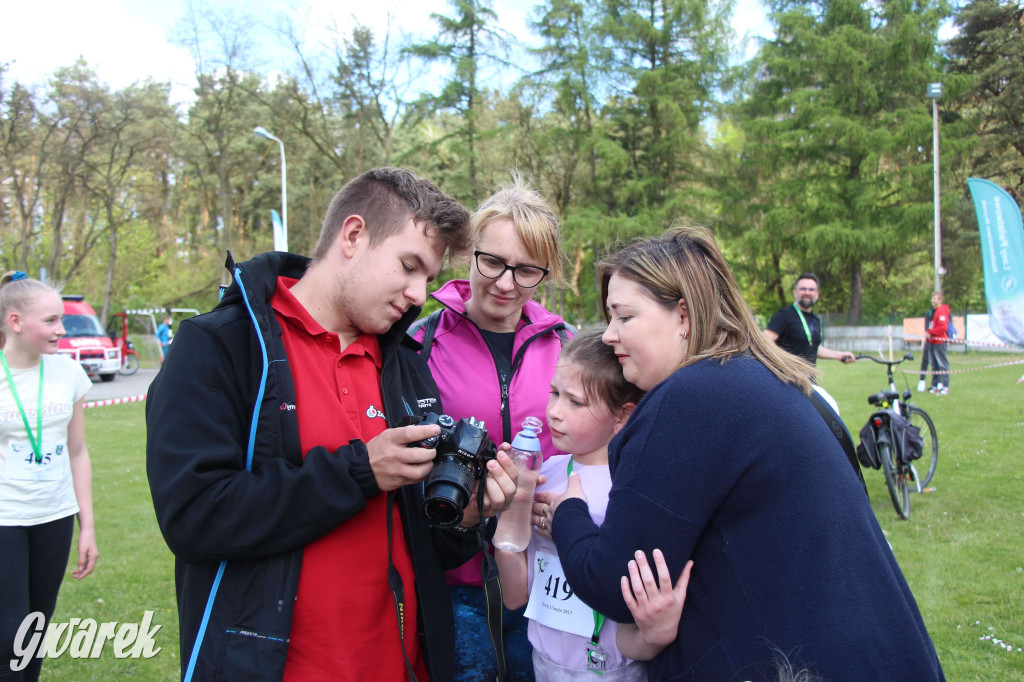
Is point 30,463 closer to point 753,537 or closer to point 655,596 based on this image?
point 655,596

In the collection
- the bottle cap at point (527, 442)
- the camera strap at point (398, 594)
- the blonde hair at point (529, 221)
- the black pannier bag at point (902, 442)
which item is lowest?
the black pannier bag at point (902, 442)

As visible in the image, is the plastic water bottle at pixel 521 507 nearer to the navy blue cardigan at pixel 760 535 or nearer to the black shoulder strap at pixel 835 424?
the navy blue cardigan at pixel 760 535

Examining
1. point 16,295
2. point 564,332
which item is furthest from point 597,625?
point 16,295

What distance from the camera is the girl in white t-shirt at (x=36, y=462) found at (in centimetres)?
293

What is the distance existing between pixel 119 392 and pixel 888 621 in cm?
1999

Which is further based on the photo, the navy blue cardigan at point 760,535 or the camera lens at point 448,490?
the camera lens at point 448,490

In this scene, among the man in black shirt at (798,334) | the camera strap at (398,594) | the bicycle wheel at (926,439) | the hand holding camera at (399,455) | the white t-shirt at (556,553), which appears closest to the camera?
the hand holding camera at (399,455)

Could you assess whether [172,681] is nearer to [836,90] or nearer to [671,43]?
[671,43]

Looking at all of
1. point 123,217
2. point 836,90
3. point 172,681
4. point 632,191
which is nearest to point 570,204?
point 632,191

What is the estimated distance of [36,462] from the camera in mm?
3164

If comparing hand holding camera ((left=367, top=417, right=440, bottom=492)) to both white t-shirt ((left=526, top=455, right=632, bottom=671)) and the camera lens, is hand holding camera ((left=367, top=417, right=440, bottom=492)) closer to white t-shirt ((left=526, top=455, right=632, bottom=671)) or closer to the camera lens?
the camera lens

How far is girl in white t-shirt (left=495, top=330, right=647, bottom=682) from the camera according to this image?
2.02 meters

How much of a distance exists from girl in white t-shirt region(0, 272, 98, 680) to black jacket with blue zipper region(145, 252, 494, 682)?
1652 mm

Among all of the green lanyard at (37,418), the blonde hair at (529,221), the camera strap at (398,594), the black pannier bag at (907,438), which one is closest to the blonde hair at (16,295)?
the green lanyard at (37,418)
